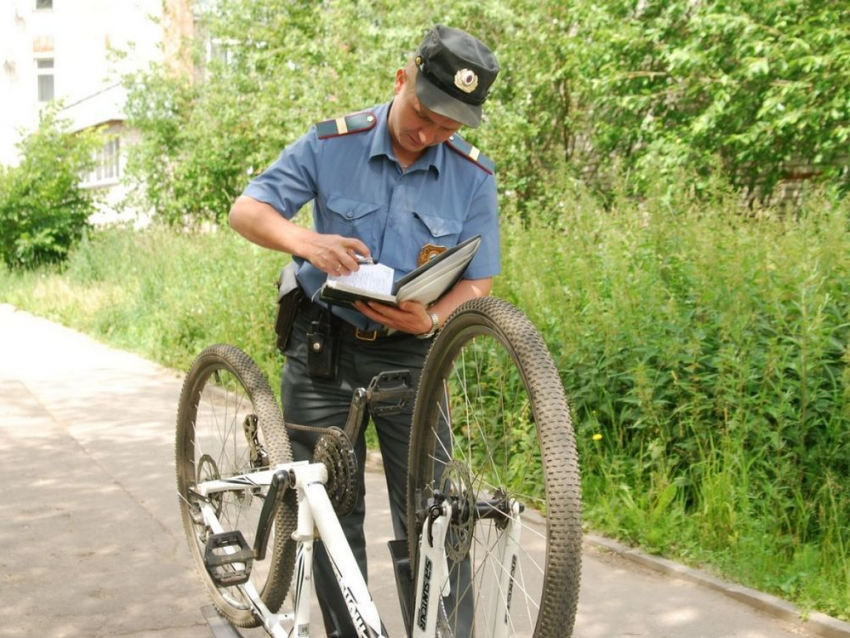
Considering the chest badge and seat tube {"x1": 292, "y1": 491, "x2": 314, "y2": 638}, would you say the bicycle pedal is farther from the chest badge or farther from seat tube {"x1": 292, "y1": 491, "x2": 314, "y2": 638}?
the chest badge

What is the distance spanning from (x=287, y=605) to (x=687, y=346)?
252cm

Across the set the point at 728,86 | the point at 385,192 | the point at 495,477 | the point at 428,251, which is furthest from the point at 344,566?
the point at 728,86

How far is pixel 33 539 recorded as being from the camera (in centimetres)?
572

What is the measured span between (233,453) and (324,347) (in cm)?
70

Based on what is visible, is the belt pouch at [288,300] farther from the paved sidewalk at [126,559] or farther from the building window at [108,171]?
the building window at [108,171]

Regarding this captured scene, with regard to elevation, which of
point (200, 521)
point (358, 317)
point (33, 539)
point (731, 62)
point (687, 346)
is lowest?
point (33, 539)

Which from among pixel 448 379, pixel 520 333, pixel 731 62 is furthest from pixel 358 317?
pixel 731 62

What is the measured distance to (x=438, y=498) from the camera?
2891 mm

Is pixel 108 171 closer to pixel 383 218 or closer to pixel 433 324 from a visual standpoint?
pixel 383 218

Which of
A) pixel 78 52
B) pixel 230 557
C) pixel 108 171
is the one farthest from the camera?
pixel 78 52

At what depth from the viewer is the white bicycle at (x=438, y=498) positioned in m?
2.40

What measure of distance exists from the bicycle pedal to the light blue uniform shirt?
0.88 metres

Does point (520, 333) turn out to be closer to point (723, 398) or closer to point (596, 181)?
point (723, 398)

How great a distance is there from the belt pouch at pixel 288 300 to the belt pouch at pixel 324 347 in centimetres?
11
